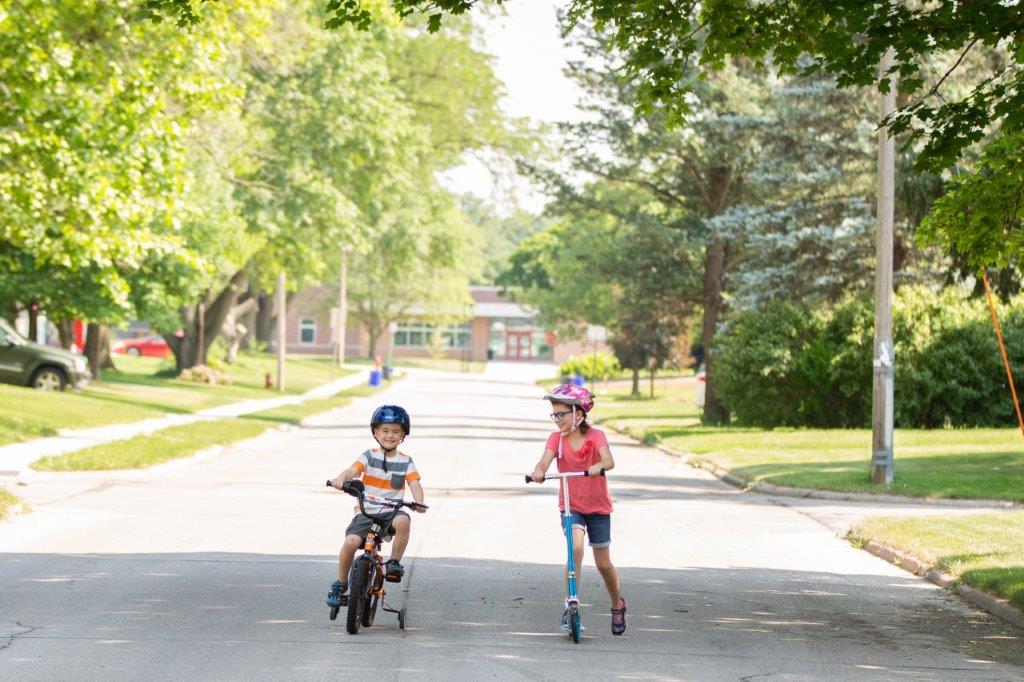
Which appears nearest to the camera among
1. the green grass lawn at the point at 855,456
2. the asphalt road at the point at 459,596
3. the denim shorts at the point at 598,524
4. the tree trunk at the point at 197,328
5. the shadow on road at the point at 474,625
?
the shadow on road at the point at 474,625

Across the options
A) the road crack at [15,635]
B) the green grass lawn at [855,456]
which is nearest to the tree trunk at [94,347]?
the green grass lawn at [855,456]

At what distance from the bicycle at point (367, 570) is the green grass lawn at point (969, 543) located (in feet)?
16.0

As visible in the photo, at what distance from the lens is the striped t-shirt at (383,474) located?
10.3 m

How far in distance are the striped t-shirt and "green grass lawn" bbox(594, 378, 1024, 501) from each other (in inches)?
523

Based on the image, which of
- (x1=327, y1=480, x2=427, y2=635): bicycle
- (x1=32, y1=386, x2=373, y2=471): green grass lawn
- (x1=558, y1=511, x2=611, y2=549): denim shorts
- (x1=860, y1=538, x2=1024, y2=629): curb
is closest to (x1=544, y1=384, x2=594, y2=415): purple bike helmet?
(x1=558, y1=511, x2=611, y2=549): denim shorts

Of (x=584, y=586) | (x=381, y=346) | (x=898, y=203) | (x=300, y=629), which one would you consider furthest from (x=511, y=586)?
(x=381, y=346)

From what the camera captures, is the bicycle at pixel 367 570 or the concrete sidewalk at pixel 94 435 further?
the concrete sidewalk at pixel 94 435

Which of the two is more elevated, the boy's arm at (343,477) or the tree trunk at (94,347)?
the tree trunk at (94,347)

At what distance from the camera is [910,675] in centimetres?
945

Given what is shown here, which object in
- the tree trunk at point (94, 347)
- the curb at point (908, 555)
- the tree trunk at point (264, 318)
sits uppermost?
the tree trunk at point (264, 318)

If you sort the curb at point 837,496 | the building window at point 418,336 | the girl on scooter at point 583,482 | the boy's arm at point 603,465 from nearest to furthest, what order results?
1. the boy's arm at point 603,465
2. the girl on scooter at point 583,482
3. the curb at point 837,496
4. the building window at point 418,336

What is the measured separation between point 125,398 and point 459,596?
3406 cm

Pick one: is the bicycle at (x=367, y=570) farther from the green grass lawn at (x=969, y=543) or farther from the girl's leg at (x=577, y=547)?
the green grass lawn at (x=969, y=543)

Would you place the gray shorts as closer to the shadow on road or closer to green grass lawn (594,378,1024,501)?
the shadow on road
